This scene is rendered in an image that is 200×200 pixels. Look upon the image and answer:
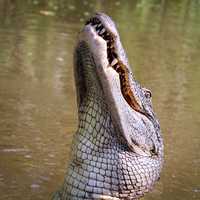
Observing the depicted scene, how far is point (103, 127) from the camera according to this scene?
3506 millimetres

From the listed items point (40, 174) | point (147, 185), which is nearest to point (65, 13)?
point (40, 174)

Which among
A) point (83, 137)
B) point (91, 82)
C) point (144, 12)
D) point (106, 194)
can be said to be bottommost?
point (144, 12)

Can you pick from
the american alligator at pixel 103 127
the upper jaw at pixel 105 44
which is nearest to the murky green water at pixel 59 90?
the american alligator at pixel 103 127

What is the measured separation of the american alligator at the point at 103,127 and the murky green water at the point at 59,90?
1.66 meters

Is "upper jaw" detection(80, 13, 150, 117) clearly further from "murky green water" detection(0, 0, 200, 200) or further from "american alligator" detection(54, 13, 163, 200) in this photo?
"murky green water" detection(0, 0, 200, 200)

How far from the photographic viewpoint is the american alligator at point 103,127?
345 centimetres

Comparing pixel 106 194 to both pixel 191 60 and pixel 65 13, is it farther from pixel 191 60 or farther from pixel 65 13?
pixel 65 13

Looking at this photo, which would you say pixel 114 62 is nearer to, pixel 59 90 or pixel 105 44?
pixel 105 44

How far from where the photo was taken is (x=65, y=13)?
15.0 meters

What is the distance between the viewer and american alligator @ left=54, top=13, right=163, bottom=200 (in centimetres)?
345

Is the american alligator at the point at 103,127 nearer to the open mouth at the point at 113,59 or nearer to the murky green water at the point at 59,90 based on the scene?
the open mouth at the point at 113,59

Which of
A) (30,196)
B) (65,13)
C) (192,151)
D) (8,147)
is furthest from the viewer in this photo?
(65,13)

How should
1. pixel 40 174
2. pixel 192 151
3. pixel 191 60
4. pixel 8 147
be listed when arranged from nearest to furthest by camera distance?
pixel 40 174
pixel 8 147
pixel 192 151
pixel 191 60

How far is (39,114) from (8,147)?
1.14 m
